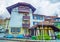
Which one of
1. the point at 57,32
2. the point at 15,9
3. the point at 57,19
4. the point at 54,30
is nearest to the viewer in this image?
the point at 54,30

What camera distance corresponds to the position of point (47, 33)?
16.1 metres

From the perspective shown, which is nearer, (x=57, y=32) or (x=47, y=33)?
(x=47, y=33)

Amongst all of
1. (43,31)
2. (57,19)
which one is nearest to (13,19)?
(43,31)

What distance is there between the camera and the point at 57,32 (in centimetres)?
1836

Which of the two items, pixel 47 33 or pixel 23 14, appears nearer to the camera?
pixel 47 33

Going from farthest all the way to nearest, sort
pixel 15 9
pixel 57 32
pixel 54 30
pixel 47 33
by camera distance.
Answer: pixel 15 9 < pixel 57 32 < pixel 54 30 < pixel 47 33

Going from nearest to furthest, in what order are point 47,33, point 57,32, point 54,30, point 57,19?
point 47,33
point 54,30
point 57,32
point 57,19

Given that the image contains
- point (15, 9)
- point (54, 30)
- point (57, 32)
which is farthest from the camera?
point (15, 9)

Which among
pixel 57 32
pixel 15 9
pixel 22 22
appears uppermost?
pixel 15 9

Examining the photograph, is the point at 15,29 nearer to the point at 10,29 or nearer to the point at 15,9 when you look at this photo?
the point at 10,29

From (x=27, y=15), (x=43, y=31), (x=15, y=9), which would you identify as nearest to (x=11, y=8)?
(x=15, y=9)

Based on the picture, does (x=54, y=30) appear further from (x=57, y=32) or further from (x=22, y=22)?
(x=22, y=22)

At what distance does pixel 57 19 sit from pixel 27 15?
4693 mm

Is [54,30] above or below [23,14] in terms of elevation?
below
